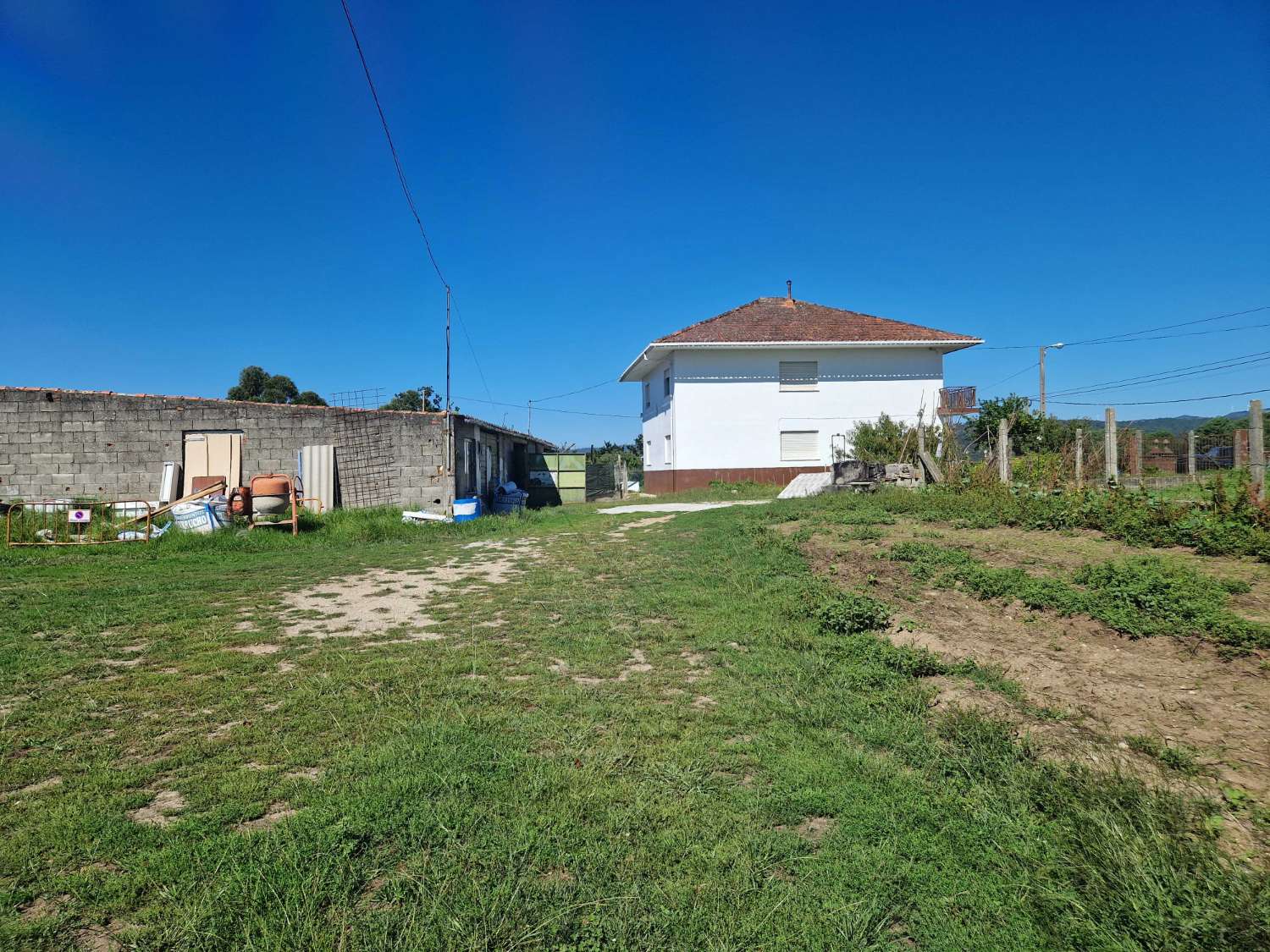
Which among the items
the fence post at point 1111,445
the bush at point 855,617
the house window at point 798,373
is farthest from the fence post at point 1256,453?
the house window at point 798,373

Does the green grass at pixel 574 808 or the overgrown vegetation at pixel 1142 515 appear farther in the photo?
the overgrown vegetation at pixel 1142 515

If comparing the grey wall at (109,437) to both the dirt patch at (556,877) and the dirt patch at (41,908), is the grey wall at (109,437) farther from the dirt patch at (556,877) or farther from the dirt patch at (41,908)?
the dirt patch at (556,877)

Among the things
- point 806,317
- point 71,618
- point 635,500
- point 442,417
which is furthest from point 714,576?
point 806,317

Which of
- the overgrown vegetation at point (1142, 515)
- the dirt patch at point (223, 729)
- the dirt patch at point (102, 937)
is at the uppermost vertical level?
the overgrown vegetation at point (1142, 515)

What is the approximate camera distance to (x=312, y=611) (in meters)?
6.27

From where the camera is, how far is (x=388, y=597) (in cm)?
701

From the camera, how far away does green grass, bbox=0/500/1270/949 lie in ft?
6.70

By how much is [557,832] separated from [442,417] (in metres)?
13.9

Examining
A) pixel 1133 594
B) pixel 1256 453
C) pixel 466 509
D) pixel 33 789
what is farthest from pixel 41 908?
pixel 466 509

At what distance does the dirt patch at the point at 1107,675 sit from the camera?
292cm

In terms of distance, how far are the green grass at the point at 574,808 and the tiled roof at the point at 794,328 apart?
2057 centimetres

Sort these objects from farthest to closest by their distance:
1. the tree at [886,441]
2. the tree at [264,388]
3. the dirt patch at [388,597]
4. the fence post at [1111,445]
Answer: the tree at [264,388] < the tree at [886,441] < the fence post at [1111,445] < the dirt patch at [388,597]

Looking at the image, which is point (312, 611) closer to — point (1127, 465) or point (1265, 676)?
point (1265, 676)

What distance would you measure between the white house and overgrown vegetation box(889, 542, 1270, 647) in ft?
62.5
